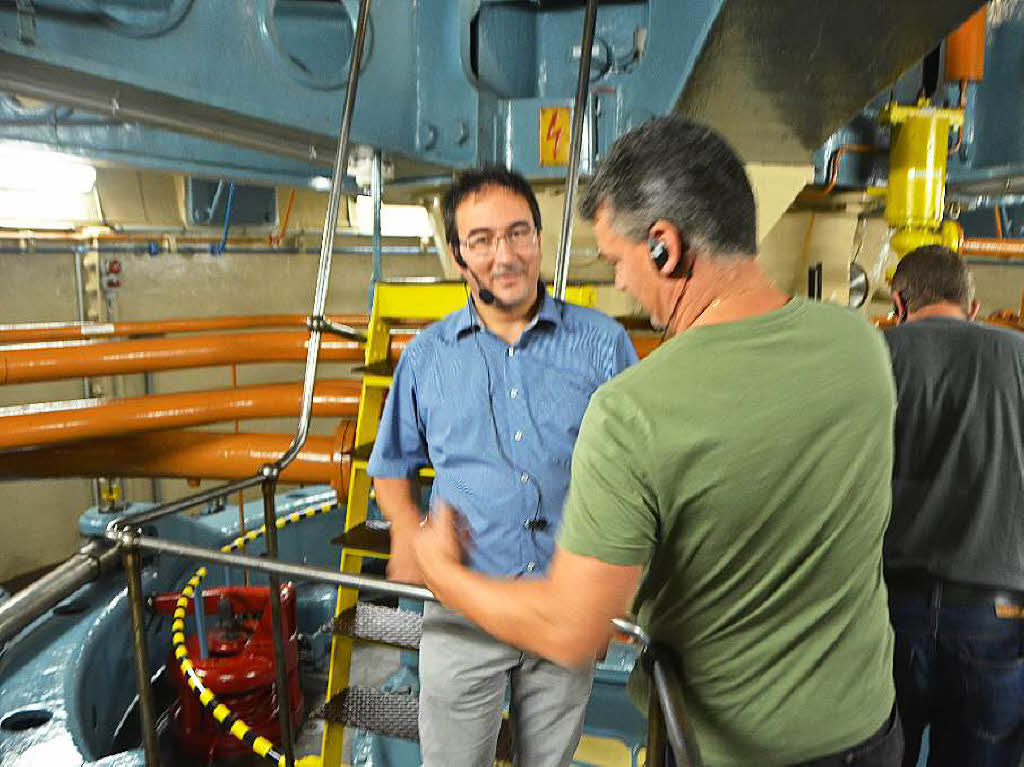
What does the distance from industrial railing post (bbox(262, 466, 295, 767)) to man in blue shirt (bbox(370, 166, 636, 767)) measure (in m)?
0.34

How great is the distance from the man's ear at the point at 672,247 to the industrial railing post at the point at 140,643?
1.14 metres

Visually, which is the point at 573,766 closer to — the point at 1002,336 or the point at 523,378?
the point at 523,378

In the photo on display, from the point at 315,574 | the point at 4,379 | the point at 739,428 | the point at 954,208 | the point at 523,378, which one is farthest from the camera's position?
the point at 954,208

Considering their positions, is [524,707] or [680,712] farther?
[524,707]

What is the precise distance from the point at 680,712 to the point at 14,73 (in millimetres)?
1952

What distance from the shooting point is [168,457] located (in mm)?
3244

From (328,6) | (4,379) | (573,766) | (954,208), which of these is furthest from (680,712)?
(954,208)

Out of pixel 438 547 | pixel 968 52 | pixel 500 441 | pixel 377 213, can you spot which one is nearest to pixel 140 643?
pixel 438 547

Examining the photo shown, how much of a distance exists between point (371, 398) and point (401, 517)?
721mm

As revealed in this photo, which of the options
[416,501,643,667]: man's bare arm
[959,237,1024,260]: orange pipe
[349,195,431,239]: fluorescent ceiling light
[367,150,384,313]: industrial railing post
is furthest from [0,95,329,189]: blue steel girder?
[349,195,431,239]: fluorescent ceiling light

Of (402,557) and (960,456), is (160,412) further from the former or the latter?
(960,456)

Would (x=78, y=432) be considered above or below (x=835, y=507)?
below

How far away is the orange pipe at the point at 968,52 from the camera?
3.06 metres

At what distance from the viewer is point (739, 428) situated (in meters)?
0.84
